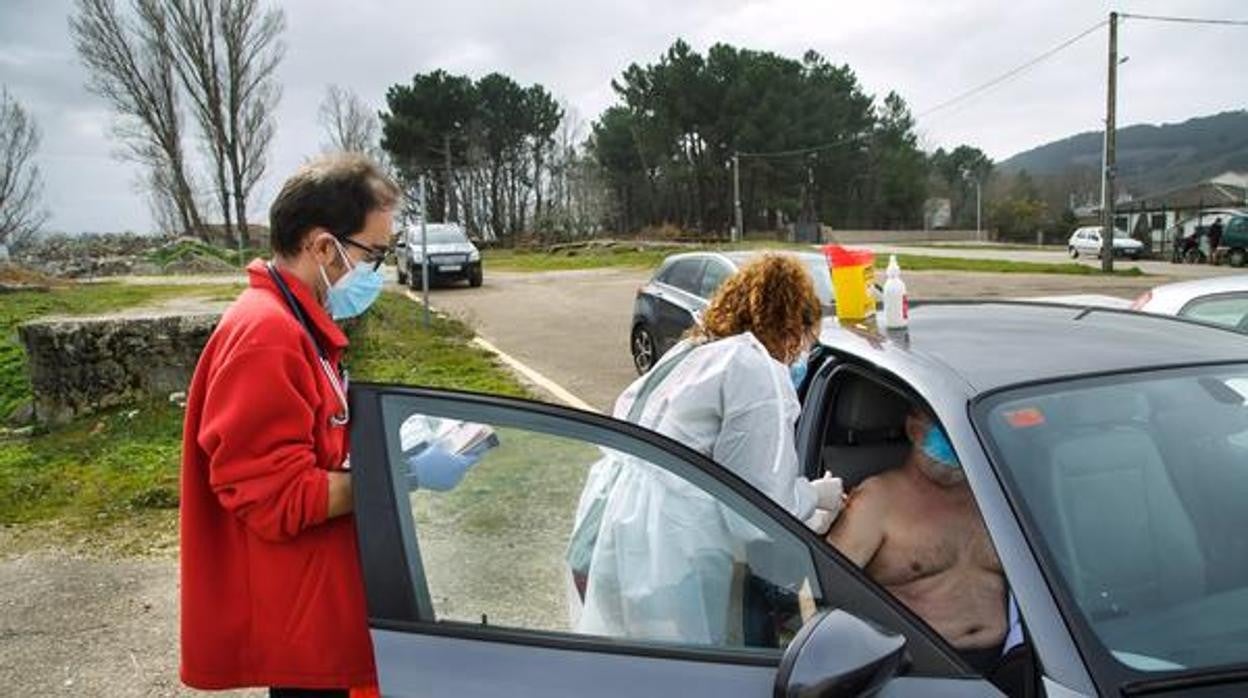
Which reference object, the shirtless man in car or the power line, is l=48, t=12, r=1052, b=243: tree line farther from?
the shirtless man in car

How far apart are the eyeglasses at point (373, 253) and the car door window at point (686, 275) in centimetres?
737

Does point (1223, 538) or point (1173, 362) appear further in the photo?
point (1173, 362)

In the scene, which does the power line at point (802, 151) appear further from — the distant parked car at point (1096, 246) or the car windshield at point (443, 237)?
the car windshield at point (443, 237)

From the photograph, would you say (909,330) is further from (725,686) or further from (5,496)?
(5,496)

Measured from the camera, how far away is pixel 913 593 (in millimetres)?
2266

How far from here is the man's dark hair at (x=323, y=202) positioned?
1.96 m

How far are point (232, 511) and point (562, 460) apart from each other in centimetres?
64

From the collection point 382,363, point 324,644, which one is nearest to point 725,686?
point 324,644

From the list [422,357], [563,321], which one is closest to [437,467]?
[422,357]

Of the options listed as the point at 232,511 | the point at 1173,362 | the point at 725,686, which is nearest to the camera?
the point at 725,686

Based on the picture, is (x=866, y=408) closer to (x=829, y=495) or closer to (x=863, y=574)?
(x=829, y=495)

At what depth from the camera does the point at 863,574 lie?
166 centimetres

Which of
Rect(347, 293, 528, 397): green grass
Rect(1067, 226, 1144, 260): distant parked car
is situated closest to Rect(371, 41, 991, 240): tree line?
Rect(1067, 226, 1144, 260): distant parked car

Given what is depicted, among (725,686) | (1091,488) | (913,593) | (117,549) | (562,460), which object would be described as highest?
(562,460)
